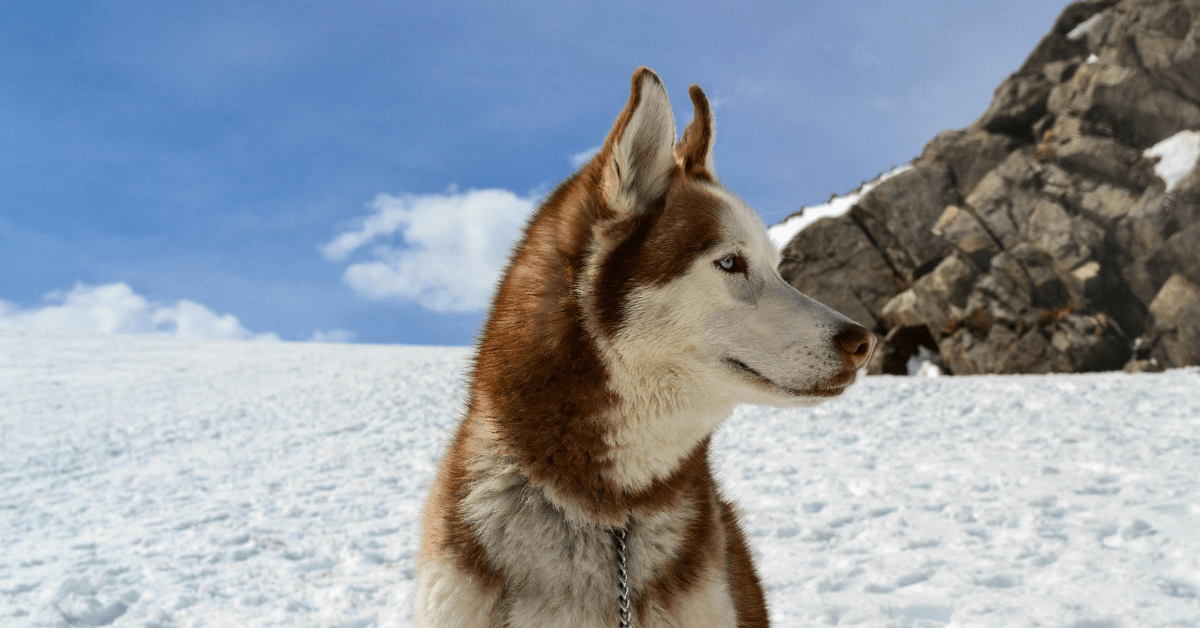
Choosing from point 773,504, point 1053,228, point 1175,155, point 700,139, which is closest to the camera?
point 700,139

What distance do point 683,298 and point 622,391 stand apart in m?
0.34

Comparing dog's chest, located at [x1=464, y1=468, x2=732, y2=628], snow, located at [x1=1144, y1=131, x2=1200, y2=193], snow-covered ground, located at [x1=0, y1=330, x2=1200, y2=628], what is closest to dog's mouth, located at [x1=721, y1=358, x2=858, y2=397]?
dog's chest, located at [x1=464, y1=468, x2=732, y2=628]

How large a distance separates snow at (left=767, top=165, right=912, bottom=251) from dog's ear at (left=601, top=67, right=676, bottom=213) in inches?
892

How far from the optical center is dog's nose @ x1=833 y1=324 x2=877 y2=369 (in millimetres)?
2146

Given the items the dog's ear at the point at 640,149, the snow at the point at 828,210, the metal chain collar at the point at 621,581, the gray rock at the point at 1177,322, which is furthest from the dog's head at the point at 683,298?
the snow at the point at 828,210

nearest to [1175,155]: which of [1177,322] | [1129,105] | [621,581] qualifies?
[1129,105]

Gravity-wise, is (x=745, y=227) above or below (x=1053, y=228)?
below

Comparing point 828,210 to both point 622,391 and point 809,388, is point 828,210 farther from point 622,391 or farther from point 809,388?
point 622,391

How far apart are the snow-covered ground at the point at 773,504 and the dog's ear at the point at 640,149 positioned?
3.99 feet

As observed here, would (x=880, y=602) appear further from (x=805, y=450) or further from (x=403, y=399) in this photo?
(x=403, y=399)

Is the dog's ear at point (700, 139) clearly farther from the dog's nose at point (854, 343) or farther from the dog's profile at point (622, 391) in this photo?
the dog's nose at point (854, 343)

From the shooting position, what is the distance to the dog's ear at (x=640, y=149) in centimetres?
210

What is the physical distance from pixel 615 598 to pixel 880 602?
3.47 metres

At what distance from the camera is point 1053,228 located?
2061 cm
